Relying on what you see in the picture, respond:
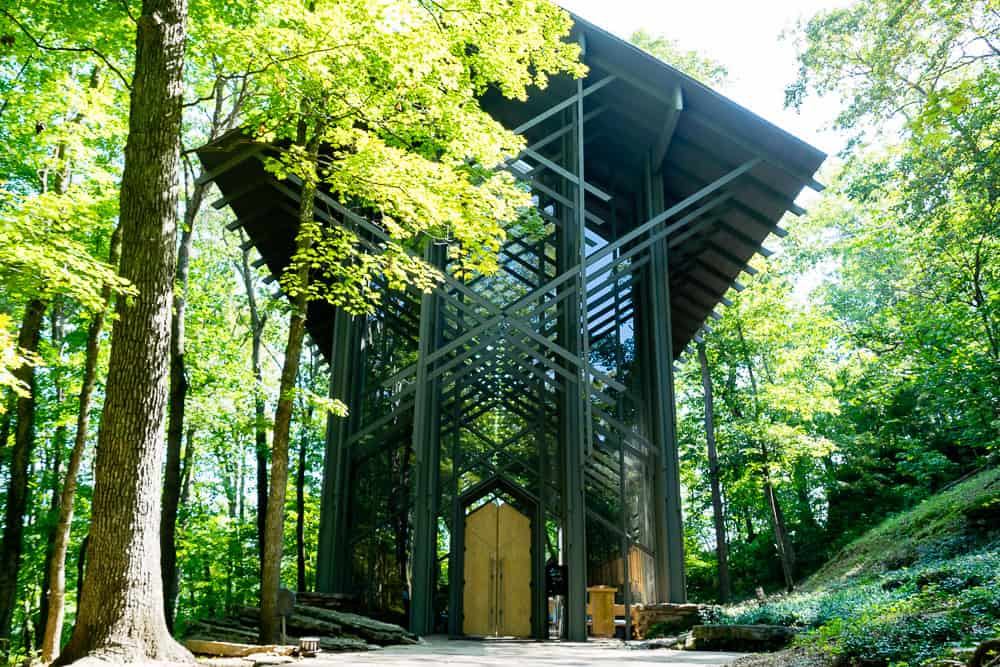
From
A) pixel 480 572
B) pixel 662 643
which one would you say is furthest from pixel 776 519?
pixel 662 643

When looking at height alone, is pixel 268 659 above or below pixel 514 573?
below

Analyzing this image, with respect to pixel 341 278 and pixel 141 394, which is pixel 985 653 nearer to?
pixel 141 394

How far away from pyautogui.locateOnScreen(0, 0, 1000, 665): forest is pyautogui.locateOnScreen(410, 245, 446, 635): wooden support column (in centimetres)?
111

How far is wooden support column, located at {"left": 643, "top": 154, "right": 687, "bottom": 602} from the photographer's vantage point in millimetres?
12305

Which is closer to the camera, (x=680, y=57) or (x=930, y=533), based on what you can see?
(x=930, y=533)

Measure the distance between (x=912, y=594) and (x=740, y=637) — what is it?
7.24 feet

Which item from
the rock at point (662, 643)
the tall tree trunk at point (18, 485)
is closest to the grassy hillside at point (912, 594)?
the rock at point (662, 643)

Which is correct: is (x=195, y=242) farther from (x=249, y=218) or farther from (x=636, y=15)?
(x=636, y=15)

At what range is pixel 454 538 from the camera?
45.1ft

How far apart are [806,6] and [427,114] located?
1314cm

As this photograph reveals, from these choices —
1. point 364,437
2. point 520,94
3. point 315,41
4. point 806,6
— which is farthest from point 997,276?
point 315,41

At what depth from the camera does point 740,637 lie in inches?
378

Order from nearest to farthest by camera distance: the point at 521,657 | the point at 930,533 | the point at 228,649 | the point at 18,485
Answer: the point at 228,649
the point at 521,657
the point at 18,485
the point at 930,533

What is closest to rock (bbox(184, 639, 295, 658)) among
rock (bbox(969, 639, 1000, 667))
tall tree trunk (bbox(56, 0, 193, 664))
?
tall tree trunk (bbox(56, 0, 193, 664))
